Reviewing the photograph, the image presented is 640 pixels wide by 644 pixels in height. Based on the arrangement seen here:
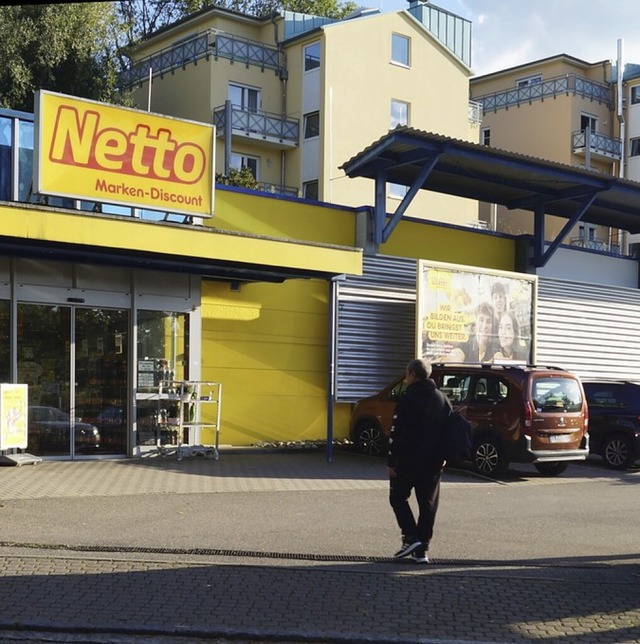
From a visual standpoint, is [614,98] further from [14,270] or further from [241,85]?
[14,270]

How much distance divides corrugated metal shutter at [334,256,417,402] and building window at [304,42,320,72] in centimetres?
1902

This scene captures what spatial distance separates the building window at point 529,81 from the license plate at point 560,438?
35123 mm

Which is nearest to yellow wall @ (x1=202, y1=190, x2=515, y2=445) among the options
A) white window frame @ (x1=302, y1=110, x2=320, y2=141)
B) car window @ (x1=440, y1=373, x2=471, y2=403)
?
car window @ (x1=440, y1=373, x2=471, y2=403)

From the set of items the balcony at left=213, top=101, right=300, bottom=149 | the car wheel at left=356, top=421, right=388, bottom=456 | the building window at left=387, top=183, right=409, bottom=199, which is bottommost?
the car wheel at left=356, top=421, right=388, bottom=456

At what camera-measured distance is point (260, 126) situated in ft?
123

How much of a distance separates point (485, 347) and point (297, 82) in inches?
813

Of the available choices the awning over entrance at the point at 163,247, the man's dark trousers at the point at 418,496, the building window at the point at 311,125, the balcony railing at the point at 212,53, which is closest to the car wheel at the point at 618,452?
the awning over entrance at the point at 163,247

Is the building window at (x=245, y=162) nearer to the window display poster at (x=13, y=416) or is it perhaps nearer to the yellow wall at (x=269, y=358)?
the yellow wall at (x=269, y=358)

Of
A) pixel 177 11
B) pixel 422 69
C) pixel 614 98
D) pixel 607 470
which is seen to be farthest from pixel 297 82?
pixel 607 470

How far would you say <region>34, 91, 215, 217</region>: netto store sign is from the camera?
1481 centimetres

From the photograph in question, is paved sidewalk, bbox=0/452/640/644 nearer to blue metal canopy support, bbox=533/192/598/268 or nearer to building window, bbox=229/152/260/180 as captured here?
blue metal canopy support, bbox=533/192/598/268

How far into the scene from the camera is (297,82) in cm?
3859

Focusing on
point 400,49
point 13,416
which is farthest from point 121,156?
point 400,49

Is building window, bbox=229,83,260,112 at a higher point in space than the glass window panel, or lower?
higher
